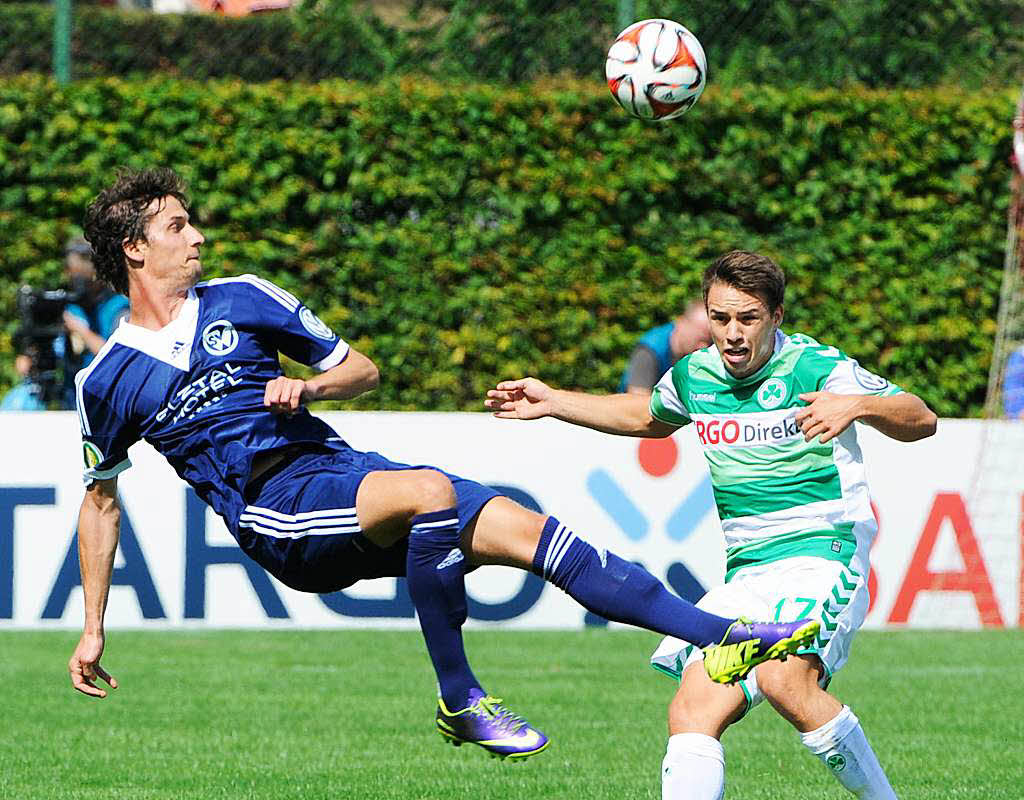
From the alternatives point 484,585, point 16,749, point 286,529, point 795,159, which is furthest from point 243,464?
point 795,159

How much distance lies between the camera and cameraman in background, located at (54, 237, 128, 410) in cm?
1169

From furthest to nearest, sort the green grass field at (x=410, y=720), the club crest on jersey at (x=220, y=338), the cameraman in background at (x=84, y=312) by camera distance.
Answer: the cameraman in background at (x=84, y=312)
the green grass field at (x=410, y=720)
the club crest on jersey at (x=220, y=338)

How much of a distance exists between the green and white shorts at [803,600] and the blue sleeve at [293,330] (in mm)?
1382

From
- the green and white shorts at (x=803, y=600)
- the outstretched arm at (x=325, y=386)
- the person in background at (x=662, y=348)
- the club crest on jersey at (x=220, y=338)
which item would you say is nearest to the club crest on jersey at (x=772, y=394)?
the green and white shorts at (x=803, y=600)

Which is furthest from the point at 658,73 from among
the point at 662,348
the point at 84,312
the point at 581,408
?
the point at 84,312

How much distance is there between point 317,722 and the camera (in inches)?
315

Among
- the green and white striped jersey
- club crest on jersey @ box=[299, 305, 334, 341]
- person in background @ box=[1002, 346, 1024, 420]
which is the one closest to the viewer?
the green and white striped jersey

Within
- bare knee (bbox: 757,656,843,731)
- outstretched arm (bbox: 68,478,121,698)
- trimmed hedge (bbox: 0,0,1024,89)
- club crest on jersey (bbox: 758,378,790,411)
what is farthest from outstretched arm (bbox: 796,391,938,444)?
trimmed hedge (bbox: 0,0,1024,89)

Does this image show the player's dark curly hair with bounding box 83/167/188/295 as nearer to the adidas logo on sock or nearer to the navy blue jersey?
the navy blue jersey

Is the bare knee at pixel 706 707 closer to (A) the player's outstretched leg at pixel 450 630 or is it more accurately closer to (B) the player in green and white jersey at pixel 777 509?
(B) the player in green and white jersey at pixel 777 509

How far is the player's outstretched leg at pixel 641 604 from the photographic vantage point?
197 inches

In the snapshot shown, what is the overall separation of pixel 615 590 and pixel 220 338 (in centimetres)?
146

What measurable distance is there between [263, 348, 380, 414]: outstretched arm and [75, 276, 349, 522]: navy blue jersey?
7 cm

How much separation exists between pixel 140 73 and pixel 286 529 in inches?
378
